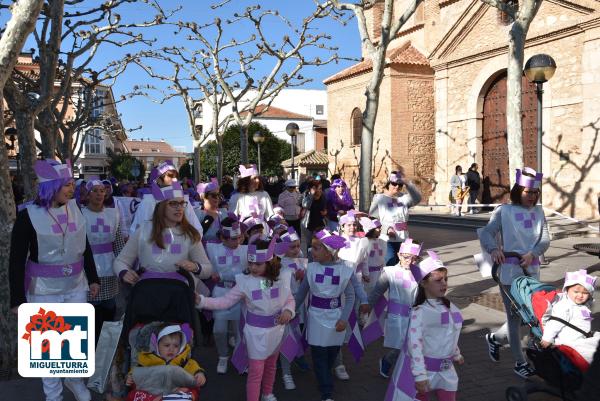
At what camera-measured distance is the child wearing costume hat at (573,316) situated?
4.15m

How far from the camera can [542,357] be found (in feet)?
13.9

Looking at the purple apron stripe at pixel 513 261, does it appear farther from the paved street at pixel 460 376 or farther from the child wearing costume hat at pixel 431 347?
the child wearing costume hat at pixel 431 347

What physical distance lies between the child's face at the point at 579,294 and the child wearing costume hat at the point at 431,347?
1.08 m

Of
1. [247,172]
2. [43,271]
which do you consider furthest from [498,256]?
[247,172]

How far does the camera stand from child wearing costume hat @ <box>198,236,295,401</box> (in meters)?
4.41

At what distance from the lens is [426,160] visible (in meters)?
26.4

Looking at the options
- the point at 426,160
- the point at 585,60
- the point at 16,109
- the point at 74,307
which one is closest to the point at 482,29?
the point at 585,60

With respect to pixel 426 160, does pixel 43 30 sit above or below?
above

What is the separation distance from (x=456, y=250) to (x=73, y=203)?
397 inches

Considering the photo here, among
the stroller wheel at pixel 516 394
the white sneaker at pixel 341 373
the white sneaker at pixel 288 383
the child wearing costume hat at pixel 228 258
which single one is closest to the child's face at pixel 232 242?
the child wearing costume hat at pixel 228 258

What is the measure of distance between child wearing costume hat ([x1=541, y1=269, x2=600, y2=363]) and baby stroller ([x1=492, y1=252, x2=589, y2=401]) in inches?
3.3

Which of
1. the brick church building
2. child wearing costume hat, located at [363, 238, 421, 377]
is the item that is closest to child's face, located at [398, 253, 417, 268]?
child wearing costume hat, located at [363, 238, 421, 377]

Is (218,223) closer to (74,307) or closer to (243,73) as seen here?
(74,307)
